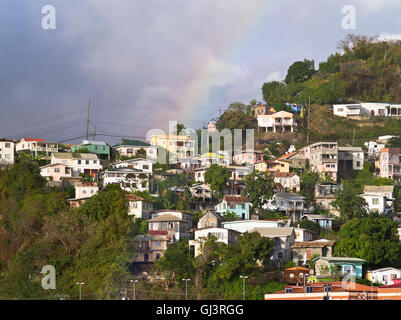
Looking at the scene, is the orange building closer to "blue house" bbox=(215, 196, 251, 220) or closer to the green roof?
"blue house" bbox=(215, 196, 251, 220)

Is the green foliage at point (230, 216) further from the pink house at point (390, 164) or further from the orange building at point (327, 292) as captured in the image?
the pink house at point (390, 164)

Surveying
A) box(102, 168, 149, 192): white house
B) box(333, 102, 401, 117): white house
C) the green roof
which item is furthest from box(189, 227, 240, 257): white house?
box(333, 102, 401, 117): white house

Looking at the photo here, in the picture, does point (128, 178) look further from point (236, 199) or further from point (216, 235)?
point (216, 235)

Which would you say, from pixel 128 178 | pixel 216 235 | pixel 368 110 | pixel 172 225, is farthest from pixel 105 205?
pixel 368 110

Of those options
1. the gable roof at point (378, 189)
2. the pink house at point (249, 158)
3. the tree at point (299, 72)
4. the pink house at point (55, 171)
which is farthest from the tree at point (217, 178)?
the tree at point (299, 72)

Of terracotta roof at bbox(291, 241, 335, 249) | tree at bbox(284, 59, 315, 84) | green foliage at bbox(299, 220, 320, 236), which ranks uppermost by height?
tree at bbox(284, 59, 315, 84)

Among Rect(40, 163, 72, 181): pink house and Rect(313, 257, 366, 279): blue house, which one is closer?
Rect(313, 257, 366, 279): blue house

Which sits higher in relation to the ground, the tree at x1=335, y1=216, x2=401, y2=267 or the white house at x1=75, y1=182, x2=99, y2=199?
the white house at x1=75, y1=182, x2=99, y2=199

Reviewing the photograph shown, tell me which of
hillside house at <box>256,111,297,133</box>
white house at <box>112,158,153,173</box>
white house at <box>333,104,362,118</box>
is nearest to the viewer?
white house at <box>112,158,153,173</box>
